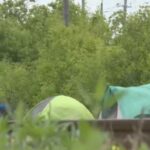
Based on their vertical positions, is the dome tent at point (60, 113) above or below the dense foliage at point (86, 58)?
above

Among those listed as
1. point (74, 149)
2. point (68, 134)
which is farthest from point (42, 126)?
point (74, 149)

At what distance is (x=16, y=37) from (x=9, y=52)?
111cm

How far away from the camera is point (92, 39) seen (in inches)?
801

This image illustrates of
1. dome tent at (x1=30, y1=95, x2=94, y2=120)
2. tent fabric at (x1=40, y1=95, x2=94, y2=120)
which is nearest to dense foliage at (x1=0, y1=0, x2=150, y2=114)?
dome tent at (x1=30, y1=95, x2=94, y2=120)

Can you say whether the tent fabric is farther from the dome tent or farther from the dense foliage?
the dense foliage

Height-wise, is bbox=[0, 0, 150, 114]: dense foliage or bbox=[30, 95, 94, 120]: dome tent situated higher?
bbox=[30, 95, 94, 120]: dome tent

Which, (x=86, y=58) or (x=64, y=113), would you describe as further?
(x=86, y=58)

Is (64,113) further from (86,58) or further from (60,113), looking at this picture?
(86,58)

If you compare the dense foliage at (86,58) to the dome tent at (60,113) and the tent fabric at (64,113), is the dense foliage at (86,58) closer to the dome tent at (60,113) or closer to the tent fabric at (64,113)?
the dome tent at (60,113)

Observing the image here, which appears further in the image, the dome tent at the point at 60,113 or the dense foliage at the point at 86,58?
the dense foliage at the point at 86,58

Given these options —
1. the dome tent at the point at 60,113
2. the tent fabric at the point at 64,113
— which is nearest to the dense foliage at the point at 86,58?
the dome tent at the point at 60,113

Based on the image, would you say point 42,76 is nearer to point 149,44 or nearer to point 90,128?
point 149,44

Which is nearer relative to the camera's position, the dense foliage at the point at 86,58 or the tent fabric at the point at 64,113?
the tent fabric at the point at 64,113

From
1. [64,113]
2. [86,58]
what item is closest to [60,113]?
[64,113]
